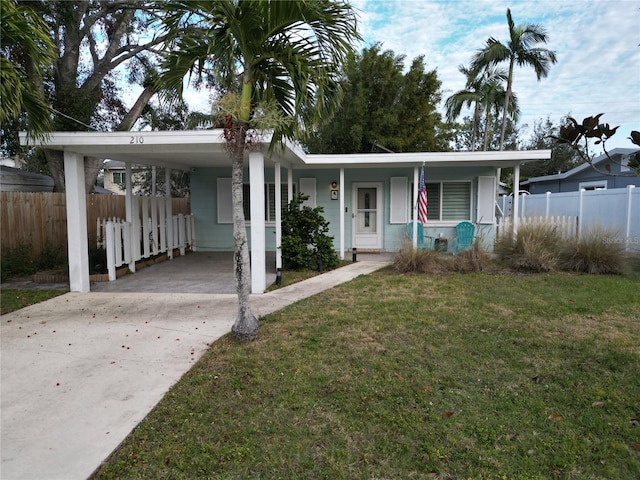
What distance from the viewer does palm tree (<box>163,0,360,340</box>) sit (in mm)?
3771

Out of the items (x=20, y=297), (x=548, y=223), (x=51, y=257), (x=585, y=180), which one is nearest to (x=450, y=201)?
(x=548, y=223)

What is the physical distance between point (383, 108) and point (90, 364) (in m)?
18.3

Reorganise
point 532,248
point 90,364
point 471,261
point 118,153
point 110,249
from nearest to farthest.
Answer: point 90,364, point 118,153, point 110,249, point 532,248, point 471,261

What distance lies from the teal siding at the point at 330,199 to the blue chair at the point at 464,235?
0.70 meters

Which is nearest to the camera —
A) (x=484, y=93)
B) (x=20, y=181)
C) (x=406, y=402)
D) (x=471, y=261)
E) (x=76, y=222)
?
(x=406, y=402)

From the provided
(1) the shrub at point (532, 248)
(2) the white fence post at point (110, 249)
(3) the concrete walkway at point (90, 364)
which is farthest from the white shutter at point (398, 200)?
(2) the white fence post at point (110, 249)

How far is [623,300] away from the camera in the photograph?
5.86m

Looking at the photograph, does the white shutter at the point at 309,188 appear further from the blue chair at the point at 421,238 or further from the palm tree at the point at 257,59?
the palm tree at the point at 257,59

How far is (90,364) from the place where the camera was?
3779mm

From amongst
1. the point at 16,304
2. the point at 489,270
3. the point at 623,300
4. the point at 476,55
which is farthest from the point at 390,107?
the point at 16,304

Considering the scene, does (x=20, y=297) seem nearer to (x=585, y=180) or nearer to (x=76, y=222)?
(x=76, y=222)

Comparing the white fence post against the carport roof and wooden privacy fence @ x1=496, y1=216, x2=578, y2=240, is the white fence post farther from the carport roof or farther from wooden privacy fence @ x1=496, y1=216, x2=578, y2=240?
wooden privacy fence @ x1=496, y1=216, x2=578, y2=240

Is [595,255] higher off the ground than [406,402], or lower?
higher

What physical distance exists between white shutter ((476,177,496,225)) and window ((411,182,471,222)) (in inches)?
12.5
